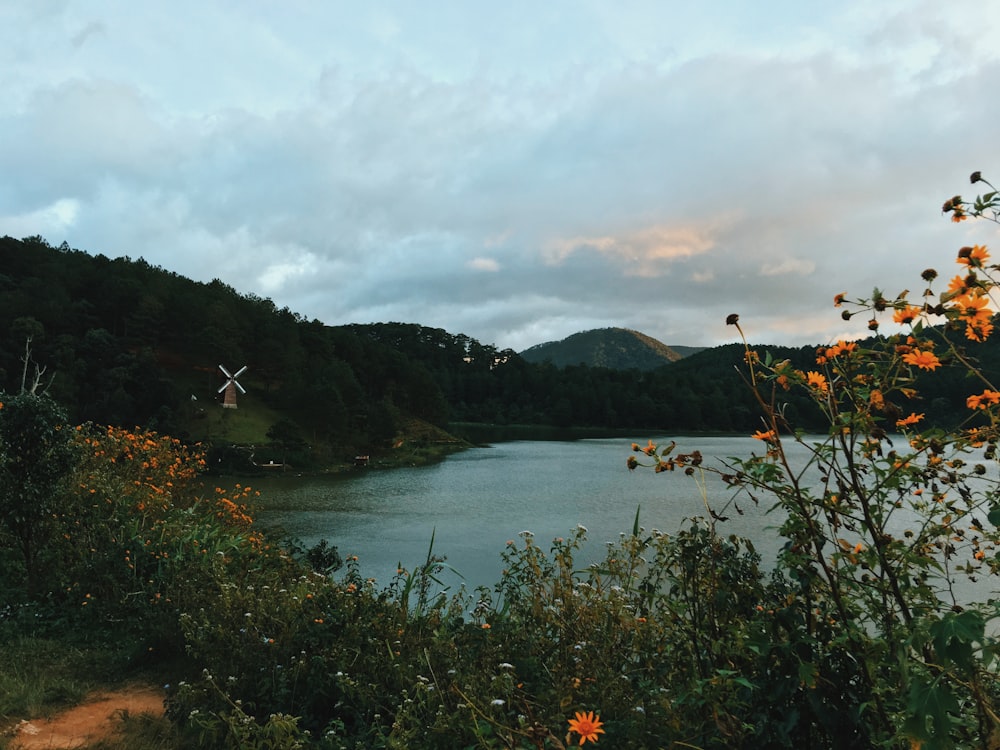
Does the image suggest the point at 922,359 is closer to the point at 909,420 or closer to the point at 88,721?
the point at 909,420

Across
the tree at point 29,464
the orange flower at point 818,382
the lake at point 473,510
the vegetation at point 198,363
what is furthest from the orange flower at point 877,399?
the vegetation at point 198,363

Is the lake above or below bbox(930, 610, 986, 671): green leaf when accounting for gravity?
below

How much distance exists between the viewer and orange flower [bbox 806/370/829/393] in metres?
1.60

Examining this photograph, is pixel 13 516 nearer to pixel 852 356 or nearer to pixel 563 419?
pixel 852 356

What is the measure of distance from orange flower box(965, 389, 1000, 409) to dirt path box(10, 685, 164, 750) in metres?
3.74

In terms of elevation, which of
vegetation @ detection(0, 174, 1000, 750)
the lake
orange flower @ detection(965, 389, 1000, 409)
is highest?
orange flower @ detection(965, 389, 1000, 409)

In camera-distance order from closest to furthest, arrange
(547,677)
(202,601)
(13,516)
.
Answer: (547,677)
(202,601)
(13,516)

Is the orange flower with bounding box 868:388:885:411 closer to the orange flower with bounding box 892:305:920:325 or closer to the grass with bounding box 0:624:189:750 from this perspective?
the orange flower with bounding box 892:305:920:325

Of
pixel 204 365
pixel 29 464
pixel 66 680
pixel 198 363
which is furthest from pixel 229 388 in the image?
pixel 66 680

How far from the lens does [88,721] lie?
3.21 m

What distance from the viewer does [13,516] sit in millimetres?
4945

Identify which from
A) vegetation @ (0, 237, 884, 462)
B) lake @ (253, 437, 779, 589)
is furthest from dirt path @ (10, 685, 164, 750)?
vegetation @ (0, 237, 884, 462)

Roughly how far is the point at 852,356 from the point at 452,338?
322 feet

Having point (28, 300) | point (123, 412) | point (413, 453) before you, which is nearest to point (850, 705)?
point (123, 412)
